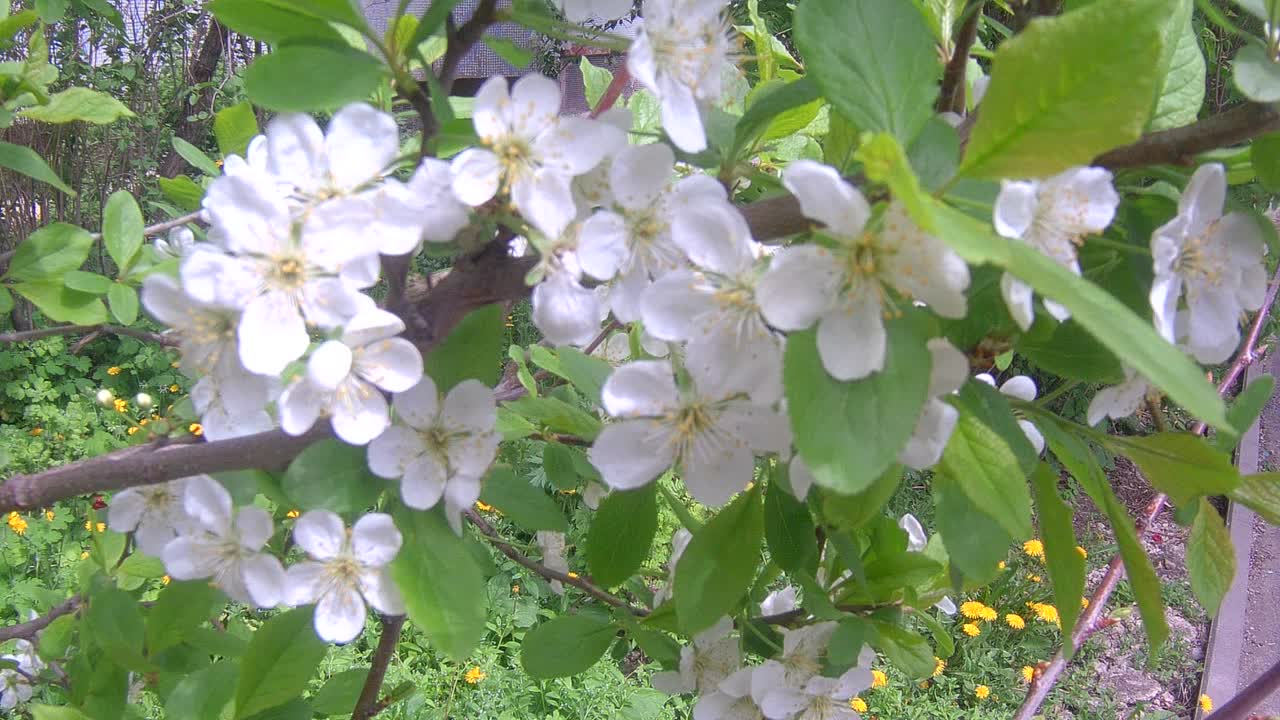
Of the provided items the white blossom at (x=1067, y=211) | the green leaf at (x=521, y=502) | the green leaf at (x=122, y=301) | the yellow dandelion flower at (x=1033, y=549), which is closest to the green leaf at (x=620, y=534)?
the green leaf at (x=521, y=502)

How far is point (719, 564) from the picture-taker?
0.78m

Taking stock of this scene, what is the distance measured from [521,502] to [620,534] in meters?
0.16

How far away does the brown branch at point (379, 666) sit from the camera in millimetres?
891

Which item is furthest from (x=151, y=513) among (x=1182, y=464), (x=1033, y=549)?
(x=1033, y=549)

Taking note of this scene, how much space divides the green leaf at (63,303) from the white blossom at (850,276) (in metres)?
1.08

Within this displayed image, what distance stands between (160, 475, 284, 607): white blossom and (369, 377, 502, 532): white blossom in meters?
0.21

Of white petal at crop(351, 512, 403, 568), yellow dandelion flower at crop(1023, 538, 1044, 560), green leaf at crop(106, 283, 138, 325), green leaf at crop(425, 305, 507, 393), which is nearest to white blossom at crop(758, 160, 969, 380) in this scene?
green leaf at crop(425, 305, 507, 393)

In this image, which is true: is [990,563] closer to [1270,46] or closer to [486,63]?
[1270,46]

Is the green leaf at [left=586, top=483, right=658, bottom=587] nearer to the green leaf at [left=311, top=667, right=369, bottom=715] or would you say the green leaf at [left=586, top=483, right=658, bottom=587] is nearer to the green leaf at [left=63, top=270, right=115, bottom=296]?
the green leaf at [left=311, top=667, right=369, bottom=715]

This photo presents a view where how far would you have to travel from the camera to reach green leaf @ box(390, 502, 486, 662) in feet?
2.14

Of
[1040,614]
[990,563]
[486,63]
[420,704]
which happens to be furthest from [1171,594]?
[486,63]

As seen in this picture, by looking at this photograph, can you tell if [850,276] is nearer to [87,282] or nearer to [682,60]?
[682,60]

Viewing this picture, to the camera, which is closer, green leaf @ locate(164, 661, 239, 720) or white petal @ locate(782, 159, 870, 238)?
white petal @ locate(782, 159, 870, 238)

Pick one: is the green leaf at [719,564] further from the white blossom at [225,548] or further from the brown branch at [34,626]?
the brown branch at [34,626]
